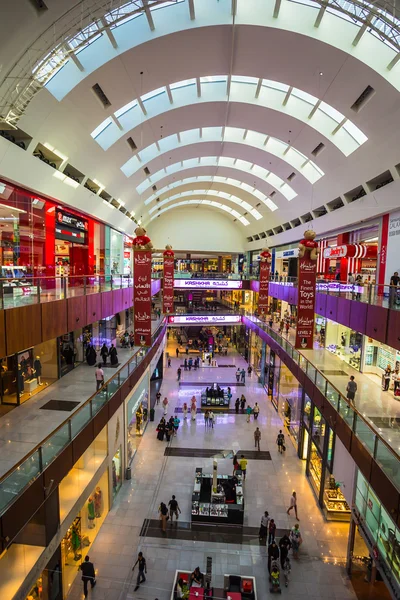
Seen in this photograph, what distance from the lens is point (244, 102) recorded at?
17.2 m

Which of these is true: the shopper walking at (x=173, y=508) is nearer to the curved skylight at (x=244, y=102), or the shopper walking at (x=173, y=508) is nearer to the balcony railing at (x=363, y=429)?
the balcony railing at (x=363, y=429)

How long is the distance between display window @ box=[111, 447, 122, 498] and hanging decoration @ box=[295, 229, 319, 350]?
7444mm

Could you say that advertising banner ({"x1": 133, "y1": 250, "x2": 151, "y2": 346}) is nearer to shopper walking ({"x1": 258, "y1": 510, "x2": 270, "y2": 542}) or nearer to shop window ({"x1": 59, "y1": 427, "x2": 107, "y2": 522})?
shop window ({"x1": 59, "y1": 427, "x2": 107, "y2": 522})

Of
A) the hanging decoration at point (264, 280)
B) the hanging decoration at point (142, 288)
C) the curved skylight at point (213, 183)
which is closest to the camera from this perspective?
the hanging decoration at point (142, 288)

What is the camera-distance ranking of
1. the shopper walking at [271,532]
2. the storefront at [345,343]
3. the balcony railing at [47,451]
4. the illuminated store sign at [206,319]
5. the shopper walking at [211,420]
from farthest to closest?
the illuminated store sign at [206,319], the shopper walking at [211,420], the storefront at [345,343], the shopper walking at [271,532], the balcony railing at [47,451]

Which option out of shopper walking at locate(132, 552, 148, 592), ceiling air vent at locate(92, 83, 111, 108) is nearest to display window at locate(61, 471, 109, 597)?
shopper walking at locate(132, 552, 148, 592)

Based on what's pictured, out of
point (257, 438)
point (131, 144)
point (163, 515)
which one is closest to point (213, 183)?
point (131, 144)

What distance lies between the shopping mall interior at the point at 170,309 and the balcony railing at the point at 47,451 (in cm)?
6

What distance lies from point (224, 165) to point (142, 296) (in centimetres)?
1975

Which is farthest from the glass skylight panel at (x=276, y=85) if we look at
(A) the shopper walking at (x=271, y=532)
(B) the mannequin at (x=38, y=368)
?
(A) the shopper walking at (x=271, y=532)

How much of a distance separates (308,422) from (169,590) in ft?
27.5

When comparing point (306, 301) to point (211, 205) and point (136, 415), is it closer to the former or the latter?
point (136, 415)

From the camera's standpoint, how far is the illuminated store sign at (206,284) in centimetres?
3378

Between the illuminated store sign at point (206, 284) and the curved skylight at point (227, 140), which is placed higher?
the curved skylight at point (227, 140)
